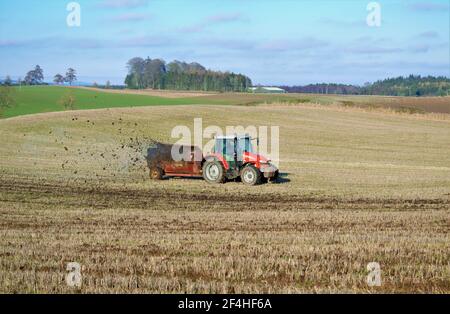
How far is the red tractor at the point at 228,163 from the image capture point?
22062 mm

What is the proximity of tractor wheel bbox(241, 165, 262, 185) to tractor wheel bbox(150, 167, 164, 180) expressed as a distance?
3.15 m

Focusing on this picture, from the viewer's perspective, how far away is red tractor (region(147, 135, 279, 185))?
22.1 metres

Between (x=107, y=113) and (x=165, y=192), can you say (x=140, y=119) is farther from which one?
(x=165, y=192)

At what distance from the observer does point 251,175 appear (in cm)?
2219

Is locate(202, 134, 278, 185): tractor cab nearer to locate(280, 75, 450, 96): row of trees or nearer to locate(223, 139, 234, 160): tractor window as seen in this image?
locate(223, 139, 234, 160): tractor window

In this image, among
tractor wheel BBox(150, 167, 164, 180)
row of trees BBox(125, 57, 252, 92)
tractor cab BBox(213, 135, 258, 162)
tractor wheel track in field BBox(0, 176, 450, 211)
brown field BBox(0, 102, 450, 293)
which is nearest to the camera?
brown field BBox(0, 102, 450, 293)

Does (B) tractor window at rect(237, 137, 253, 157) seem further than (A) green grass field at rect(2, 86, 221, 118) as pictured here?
No

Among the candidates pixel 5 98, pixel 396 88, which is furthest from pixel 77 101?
pixel 396 88

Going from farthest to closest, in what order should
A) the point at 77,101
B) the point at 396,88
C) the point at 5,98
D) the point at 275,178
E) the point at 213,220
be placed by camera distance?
the point at 396,88
the point at 77,101
the point at 5,98
the point at 275,178
the point at 213,220

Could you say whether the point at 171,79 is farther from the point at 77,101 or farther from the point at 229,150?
the point at 229,150

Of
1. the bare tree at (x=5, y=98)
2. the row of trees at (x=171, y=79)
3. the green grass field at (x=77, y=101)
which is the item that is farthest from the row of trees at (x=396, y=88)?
the bare tree at (x=5, y=98)

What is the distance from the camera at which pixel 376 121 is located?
54.4 m

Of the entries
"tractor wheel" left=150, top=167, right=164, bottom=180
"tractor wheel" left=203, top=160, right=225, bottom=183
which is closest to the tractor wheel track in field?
"tractor wheel" left=203, top=160, right=225, bottom=183

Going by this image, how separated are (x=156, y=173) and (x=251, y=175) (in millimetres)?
3645
